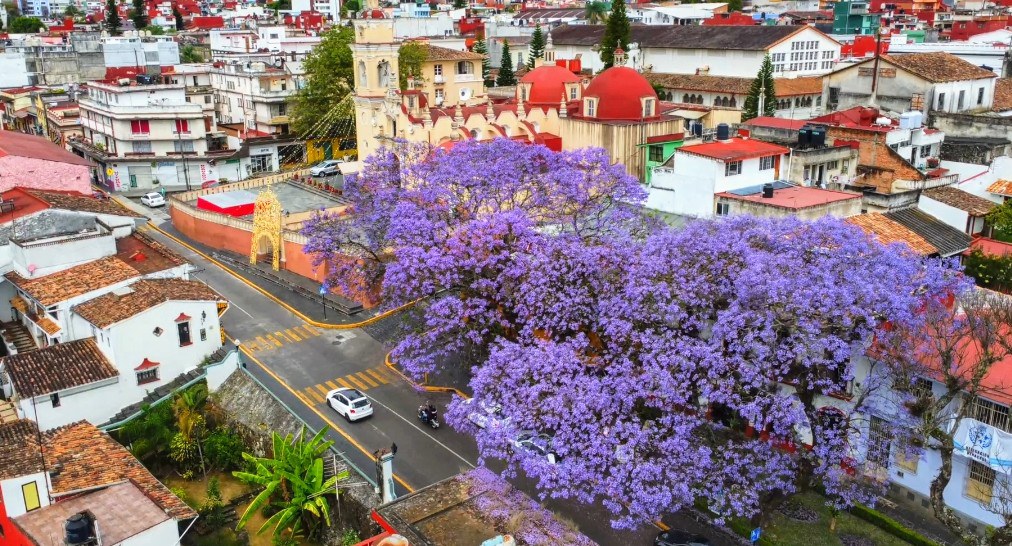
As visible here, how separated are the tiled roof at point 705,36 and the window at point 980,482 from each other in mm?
54579

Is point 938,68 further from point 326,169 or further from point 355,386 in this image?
point 355,386

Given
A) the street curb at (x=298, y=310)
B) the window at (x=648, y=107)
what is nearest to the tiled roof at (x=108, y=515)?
the street curb at (x=298, y=310)

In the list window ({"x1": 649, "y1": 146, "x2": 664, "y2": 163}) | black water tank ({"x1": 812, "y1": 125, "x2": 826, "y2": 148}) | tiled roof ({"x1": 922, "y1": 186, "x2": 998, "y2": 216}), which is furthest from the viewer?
window ({"x1": 649, "y1": 146, "x2": 664, "y2": 163})

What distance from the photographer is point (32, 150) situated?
170 ft

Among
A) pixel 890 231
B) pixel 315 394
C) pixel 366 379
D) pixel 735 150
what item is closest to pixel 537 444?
pixel 366 379

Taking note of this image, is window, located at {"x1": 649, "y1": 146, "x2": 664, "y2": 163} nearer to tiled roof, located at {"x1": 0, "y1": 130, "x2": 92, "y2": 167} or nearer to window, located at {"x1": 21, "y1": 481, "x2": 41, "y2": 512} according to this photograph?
tiled roof, located at {"x1": 0, "y1": 130, "x2": 92, "y2": 167}

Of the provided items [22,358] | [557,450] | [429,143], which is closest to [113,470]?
[22,358]

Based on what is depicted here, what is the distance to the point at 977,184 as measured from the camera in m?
43.7

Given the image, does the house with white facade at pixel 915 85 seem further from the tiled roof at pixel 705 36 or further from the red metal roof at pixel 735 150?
the tiled roof at pixel 705 36

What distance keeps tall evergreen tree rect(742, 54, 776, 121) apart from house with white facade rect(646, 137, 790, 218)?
20925 millimetres

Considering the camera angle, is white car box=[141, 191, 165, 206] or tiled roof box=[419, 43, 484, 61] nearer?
white car box=[141, 191, 165, 206]

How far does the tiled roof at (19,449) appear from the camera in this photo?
26500mm

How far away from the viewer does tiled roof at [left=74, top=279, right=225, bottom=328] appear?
109ft

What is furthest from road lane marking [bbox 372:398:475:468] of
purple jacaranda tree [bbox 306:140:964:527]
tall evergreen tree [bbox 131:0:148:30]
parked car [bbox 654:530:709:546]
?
tall evergreen tree [bbox 131:0:148:30]
